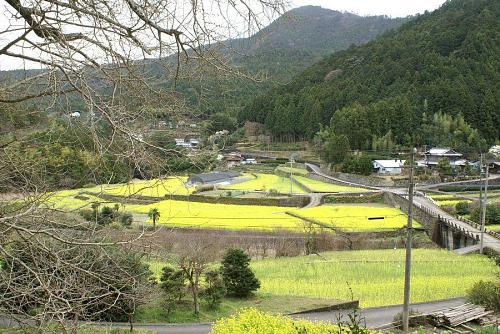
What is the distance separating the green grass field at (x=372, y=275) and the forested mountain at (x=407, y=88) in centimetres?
2147

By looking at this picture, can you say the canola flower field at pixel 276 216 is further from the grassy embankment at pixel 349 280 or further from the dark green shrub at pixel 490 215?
the grassy embankment at pixel 349 280

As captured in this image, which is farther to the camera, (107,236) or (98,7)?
(107,236)

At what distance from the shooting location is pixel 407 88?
6184 cm

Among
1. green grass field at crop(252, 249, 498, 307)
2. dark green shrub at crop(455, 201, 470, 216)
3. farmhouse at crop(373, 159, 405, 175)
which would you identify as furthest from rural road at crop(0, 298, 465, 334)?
farmhouse at crop(373, 159, 405, 175)

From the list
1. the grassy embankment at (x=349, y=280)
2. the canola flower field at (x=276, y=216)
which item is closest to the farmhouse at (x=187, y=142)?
the grassy embankment at (x=349, y=280)

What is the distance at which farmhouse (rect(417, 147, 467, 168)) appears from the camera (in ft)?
153

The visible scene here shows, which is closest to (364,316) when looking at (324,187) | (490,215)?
(490,215)

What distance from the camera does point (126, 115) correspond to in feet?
9.09

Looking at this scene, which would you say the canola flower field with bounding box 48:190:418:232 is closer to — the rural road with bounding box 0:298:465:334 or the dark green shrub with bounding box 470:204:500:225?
the dark green shrub with bounding box 470:204:500:225

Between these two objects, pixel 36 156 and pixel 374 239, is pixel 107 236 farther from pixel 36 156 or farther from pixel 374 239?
pixel 374 239

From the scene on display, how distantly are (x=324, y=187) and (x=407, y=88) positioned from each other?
26.1 metres

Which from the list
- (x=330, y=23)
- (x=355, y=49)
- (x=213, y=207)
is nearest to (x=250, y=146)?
(x=355, y=49)

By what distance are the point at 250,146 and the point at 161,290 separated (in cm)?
5712

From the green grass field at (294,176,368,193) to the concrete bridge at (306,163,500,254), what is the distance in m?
3.89
